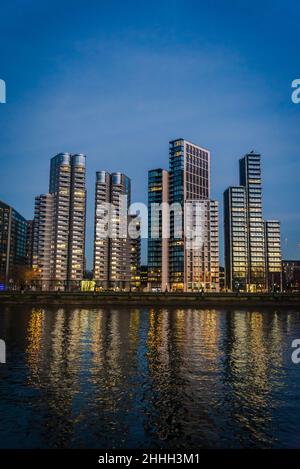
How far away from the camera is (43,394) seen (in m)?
20.8

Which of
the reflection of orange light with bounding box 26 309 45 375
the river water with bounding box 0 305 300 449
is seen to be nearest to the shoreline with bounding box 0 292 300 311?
the reflection of orange light with bounding box 26 309 45 375

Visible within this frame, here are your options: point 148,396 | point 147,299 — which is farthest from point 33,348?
point 147,299

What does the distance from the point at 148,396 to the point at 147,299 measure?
4710 inches

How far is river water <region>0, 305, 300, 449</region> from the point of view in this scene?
49.5 ft

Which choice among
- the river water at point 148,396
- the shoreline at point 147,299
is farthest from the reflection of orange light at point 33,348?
the shoreline at point 147,299

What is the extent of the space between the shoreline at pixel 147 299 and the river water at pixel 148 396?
95.1 meters

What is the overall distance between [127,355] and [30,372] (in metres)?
8.99

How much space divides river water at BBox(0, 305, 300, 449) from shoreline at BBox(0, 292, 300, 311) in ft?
Result: 312

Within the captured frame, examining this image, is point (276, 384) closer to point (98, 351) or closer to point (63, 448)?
point (63, 448)

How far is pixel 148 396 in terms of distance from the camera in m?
20.7

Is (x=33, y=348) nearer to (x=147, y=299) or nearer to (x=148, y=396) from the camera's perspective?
(x=148, y=396)

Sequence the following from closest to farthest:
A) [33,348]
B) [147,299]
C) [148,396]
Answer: [148,396] < [33,348] < [147,299]
